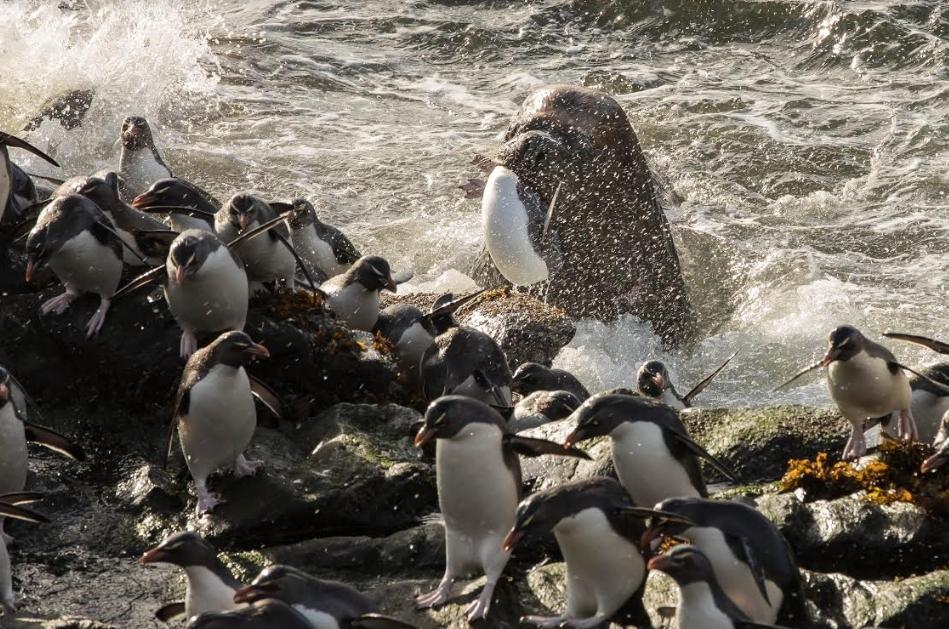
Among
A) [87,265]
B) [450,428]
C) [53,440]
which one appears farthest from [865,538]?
[87,265]

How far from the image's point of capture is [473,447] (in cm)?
563

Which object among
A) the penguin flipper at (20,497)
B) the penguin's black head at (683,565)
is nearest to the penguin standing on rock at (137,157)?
the penguin flipper at (20,497)

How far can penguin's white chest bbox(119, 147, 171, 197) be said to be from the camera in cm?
1074

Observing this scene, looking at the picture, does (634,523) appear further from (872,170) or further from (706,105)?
(706,105)

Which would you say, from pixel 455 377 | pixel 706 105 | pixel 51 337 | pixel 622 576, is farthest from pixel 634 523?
pixel 706 105

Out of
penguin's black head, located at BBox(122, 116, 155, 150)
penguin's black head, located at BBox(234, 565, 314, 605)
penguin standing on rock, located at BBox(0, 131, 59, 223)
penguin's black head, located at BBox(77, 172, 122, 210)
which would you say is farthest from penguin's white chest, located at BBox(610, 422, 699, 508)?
penguin's black head, located at BBox(122, 116, 155, 150)

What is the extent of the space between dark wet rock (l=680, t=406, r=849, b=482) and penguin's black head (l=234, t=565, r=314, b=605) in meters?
2.69

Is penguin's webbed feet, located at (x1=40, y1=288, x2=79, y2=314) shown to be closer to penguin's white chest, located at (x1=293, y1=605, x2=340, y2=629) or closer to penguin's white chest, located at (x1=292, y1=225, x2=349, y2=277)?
penguin's white chest, located at (x1=292, y1=225, x2=349, y2=277)

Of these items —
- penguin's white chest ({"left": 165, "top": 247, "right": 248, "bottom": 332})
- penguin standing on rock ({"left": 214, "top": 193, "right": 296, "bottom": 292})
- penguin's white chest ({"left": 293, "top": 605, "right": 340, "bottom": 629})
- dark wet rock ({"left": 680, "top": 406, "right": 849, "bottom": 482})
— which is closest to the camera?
penguin's white chest ({"left": 293, "top": 605, "right": 340, "bottom": 629})

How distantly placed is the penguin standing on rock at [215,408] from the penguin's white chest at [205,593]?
113 centimetres

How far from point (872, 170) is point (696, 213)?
2.47 metres

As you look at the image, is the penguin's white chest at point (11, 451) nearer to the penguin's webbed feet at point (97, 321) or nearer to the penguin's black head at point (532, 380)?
the penguin's webbed feet at point (97, 321)

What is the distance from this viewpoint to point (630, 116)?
→ 18078 mm

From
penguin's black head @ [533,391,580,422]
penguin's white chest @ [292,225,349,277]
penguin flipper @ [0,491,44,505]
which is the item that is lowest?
penguin's white chest @ [292,225,349,277]
